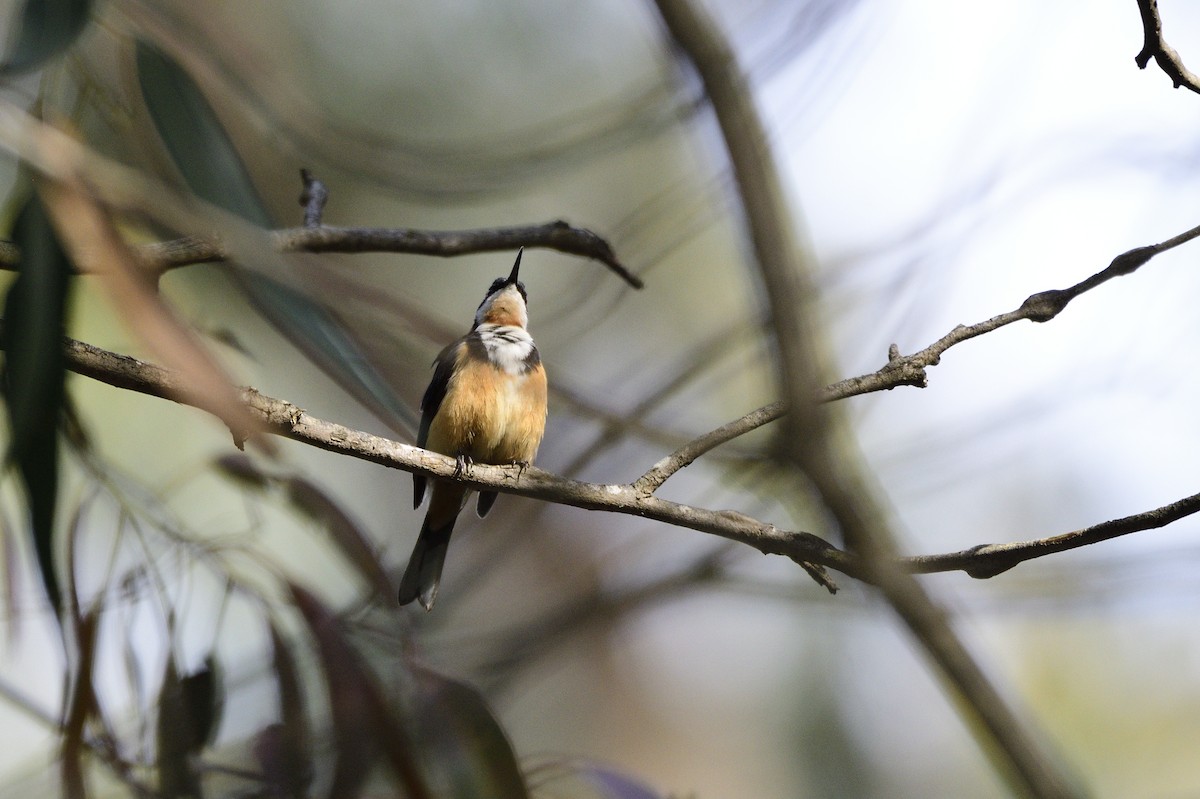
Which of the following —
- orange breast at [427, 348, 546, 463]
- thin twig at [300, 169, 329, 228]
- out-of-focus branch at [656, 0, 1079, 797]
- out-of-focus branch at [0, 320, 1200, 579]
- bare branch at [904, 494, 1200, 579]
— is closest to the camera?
out-of-focus branch at [656, 0, 1079, 797]

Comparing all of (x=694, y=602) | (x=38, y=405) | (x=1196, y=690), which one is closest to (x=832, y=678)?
(x=1196, y=690)

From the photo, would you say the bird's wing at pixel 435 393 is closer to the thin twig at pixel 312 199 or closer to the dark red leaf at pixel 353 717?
the thin twig at pixel 312 199

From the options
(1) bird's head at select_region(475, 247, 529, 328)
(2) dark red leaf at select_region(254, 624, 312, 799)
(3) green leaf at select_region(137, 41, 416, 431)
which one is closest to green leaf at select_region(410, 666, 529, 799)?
(2) dark red leaf at select_region(254, 624, 312, 799)

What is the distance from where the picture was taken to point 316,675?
2320 millimetres

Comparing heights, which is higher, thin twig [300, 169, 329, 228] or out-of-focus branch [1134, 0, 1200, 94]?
thin twig [300, 169, 329, 228]

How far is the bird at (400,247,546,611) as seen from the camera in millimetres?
3336

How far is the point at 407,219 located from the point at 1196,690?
236 inches

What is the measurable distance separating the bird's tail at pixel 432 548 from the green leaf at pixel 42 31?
6.28 ft

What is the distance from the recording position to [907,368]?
79.2 inches

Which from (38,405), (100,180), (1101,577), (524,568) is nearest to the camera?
(100,180)

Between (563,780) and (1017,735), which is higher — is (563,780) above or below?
above

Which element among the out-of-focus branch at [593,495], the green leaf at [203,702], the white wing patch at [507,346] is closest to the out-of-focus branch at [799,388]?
the out-of-focus branch at [593,495]

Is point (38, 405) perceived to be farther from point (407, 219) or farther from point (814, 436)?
point (407, 219)

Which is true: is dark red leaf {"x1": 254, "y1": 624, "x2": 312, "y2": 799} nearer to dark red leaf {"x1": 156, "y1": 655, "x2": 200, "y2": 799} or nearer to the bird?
dark red leaf {"x1": 156, "y1": 655, "x2": 200, "y2": 799}
